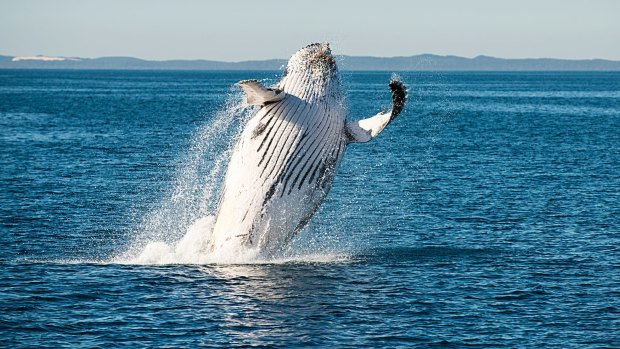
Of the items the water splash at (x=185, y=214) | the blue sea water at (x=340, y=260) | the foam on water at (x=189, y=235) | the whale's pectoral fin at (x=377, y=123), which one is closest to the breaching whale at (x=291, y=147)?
the whale's pectoral fin at (x=377, y=123)

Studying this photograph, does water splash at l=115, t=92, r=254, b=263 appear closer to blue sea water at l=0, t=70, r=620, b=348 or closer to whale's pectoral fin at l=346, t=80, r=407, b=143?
blue sea water at l=0, t=70, r=620, b=348

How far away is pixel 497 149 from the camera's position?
69.0 metres

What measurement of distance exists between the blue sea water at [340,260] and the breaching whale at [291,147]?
178 centimetres

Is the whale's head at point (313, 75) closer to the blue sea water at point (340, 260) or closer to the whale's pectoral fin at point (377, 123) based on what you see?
the whale's pectoral fin at point (377, 123)

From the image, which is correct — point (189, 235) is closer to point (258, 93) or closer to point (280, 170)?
point (280, 170)

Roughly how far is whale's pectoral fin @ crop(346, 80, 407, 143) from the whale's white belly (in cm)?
27

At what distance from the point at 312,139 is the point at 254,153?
4.55 ft

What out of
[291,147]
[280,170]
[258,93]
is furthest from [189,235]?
[258,93]

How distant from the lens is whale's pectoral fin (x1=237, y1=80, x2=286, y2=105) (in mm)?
20938

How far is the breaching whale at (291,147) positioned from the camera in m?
22.0

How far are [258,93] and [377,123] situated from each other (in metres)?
2.67

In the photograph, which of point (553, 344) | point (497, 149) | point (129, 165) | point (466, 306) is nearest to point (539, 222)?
point (466, 306)

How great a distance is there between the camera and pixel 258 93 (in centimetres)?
2134

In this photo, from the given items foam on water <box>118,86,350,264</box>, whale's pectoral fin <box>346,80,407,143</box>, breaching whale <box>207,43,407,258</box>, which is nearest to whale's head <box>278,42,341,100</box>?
breaching whale <box>207,43,407,258</box>
